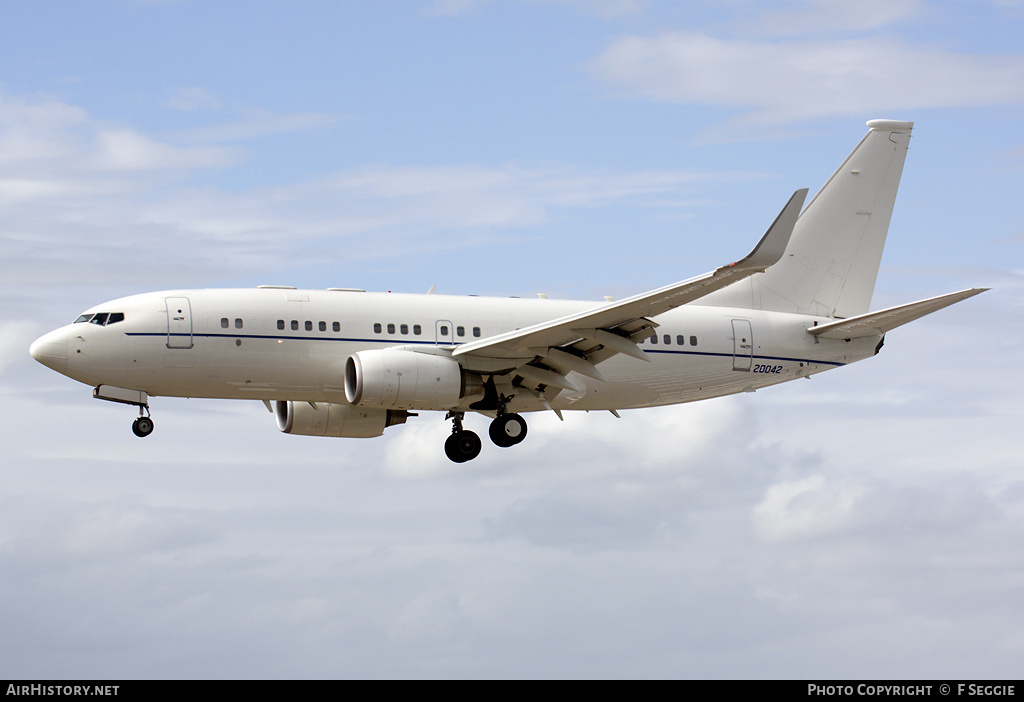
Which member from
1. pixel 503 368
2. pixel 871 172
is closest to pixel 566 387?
pixel 503 368

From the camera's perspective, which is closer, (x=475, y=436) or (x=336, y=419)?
(x=475, y=436)

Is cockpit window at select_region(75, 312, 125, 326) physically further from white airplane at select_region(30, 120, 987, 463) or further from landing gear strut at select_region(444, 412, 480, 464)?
landing gear strut at select_region(444, 412, 480, 464)

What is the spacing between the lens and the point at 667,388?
39.4 metres

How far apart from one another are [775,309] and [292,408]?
1624 centimetres

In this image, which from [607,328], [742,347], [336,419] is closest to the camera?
[607,328]

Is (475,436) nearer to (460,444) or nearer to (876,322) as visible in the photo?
(460,444)

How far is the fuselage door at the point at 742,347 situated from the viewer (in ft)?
130

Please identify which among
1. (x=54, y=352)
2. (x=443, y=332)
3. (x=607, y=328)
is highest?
(x=443, y=332)

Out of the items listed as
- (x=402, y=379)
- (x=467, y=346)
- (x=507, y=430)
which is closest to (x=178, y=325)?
(x=402, y=379)

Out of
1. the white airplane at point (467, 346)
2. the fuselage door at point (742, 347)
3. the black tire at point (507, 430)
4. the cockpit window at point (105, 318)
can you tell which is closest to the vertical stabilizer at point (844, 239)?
the white airplane at point (467, 346)

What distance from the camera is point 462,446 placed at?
38875 mm

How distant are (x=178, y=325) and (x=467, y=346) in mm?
8033

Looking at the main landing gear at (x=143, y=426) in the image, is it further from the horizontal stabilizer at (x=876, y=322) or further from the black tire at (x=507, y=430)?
the horizontal stabilizer at (x=876, y=322)

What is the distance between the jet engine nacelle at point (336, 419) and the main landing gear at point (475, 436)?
227 cm
